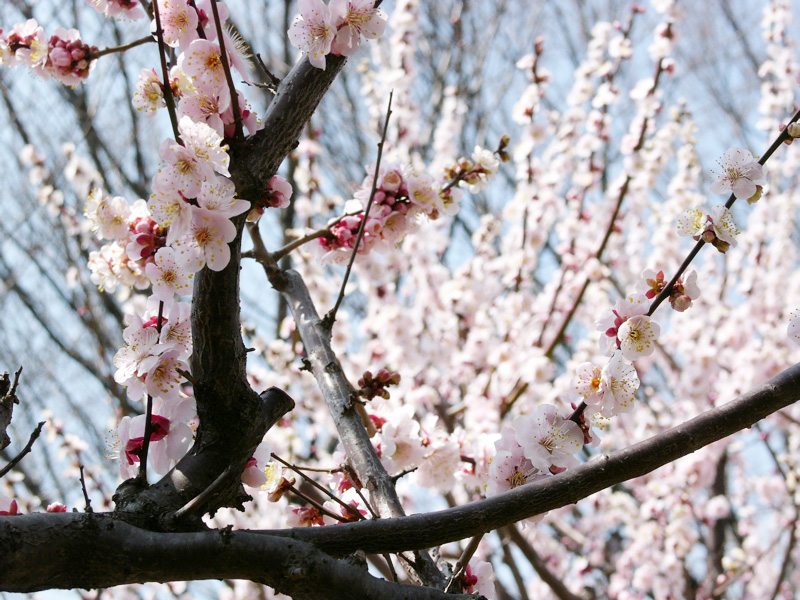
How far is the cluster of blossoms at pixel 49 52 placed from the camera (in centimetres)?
178

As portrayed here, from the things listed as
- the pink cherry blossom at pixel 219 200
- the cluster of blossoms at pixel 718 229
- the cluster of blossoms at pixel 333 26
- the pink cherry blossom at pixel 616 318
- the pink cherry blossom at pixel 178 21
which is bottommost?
the pink cherry blossom at pixel 219 200

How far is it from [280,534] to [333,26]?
3.60ft

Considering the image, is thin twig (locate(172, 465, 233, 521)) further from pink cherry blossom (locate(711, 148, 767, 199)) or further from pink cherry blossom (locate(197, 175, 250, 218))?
pink cherry blossom (locate(711, 148, 767, 199))

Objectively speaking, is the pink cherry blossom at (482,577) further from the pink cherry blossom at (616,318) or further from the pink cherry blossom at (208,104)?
the pink cherry blossom at (208,104)

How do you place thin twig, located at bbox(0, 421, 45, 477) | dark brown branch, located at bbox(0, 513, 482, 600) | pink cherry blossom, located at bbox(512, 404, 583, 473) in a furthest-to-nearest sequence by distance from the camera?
pink cherry blossom, located at bbox(512, 404, 583, 473)
thin twig, located at bbox(0, 421, 45, 477)
dark brown branch, located at bbox(0, 513, 482, 600)

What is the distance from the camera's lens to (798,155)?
5680 mm

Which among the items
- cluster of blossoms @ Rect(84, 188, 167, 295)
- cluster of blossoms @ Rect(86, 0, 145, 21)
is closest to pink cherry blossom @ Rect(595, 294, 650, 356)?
cluster of blossoms @ Rect(84, 188, 167, 295)

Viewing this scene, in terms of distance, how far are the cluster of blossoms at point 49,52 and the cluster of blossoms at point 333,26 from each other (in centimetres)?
70

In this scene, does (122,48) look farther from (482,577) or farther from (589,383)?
(482,577)

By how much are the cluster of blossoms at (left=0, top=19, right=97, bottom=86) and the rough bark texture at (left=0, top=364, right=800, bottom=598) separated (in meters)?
1.34

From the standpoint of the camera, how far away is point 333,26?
148 cm

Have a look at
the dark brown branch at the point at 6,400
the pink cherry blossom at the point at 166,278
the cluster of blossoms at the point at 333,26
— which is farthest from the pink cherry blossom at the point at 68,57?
the dark brown branch at the point at 6,400

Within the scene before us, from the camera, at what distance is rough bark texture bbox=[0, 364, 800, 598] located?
0.91 meters

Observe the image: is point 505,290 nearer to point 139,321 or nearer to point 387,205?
point 387,205
